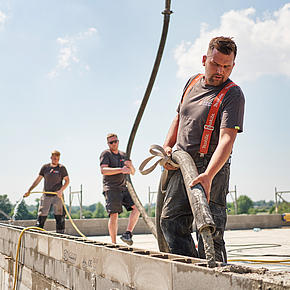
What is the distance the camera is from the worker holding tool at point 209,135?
9.29 ft

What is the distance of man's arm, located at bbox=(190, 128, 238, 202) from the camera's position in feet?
8.34

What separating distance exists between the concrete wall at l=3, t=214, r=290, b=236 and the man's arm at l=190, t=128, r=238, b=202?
11490 millimetres

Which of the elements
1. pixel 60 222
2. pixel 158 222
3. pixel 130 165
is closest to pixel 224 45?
pixel 158 222

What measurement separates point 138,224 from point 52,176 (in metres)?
→ 7.01

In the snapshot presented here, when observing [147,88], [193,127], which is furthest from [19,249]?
[193,127]

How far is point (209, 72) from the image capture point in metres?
3.02

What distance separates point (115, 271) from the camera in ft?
9.23

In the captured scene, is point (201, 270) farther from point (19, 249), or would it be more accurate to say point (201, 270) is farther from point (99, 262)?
point (19, 249)

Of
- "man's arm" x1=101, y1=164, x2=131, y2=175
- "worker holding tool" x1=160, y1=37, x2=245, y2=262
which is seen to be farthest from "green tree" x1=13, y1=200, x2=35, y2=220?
"worker holding tool" x1=160, y1=37, x2=245, y2=262

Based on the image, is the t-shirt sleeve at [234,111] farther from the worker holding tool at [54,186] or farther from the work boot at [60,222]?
the work boot at [60,222]

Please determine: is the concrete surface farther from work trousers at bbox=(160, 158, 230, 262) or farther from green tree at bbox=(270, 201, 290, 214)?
green tree at bbox=(270, 201, 290, 214)

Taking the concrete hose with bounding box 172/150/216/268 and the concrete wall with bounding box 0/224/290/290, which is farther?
the concrete hose with bounding box 172/150/216/268

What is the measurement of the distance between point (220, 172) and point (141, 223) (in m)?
12.8

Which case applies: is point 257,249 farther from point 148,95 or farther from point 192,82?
point 192,82
